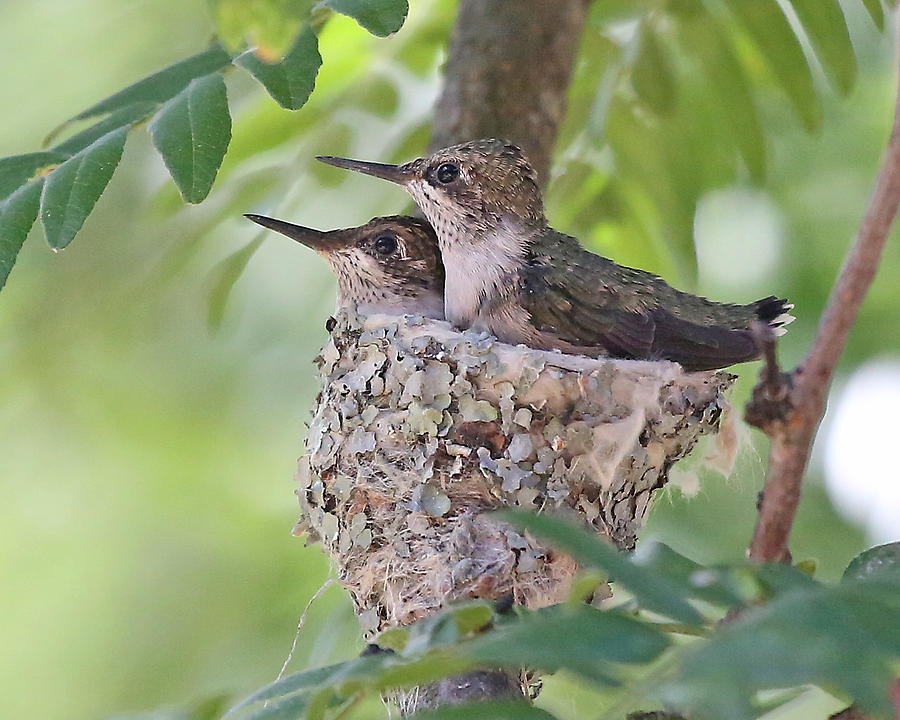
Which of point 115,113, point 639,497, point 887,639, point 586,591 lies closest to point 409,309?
point 639,497

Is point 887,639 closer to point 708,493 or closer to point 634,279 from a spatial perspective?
point 634,279

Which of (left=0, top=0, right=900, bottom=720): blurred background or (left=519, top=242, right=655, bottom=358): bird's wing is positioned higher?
(left=0, top=0, right=900, bottom=720): blurred background

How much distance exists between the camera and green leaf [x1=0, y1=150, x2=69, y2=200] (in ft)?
8.54

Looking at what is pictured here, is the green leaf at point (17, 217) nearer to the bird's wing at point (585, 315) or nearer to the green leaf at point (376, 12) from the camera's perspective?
the green leaf at point (376, 12)

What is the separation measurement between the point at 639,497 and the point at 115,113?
1.84m

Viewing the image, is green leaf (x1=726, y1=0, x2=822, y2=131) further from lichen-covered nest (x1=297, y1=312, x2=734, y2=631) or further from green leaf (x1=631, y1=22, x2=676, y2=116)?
lichen-covered nest (x1=297, y1=312, x2=734, y2=631)

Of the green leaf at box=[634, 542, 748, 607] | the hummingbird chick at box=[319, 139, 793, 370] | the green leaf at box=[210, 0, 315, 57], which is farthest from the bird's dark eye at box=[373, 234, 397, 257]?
the green leaf at box=[634, 542, 748, 607]

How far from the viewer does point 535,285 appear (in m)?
3.71

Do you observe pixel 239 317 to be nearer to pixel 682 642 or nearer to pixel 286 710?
pixel 286 710

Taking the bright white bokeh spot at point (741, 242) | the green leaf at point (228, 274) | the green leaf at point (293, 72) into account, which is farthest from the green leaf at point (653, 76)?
the green leaf at point (293, 72)

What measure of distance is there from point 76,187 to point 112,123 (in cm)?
29

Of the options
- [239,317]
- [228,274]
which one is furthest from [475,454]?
[239,317]

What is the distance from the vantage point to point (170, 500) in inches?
237

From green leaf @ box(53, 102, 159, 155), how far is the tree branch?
1696mm
